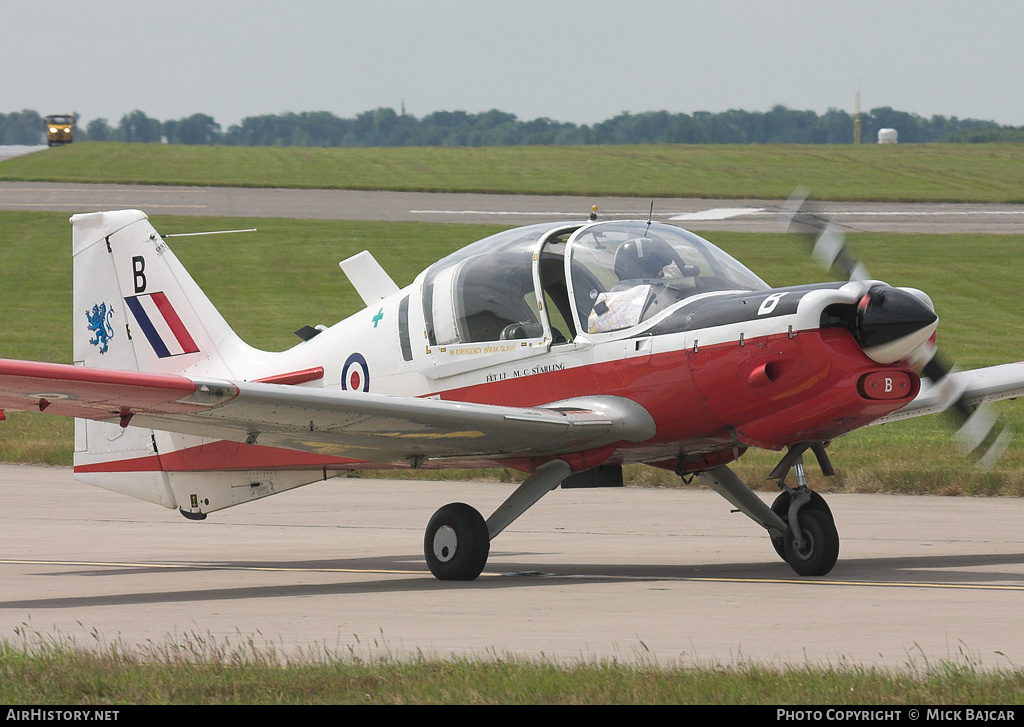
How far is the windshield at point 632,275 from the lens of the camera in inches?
428

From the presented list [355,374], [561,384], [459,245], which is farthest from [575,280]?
[459,245]

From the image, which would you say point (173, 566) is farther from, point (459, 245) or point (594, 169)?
point (594, 169)

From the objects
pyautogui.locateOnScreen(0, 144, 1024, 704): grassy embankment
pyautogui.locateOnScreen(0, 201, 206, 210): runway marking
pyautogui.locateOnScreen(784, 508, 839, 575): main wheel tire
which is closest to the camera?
pyautogui.locateOnScreen(0, 144, 1024, 704): grassy embankment

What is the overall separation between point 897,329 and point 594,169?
59075 mm

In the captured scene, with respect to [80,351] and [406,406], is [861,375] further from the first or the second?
[80,351]

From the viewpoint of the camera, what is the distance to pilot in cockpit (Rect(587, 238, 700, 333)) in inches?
428

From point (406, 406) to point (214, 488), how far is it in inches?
139

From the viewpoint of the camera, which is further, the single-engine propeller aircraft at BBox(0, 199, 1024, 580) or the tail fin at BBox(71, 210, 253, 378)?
the tail fin at BBox(71, 210, 253, 378)

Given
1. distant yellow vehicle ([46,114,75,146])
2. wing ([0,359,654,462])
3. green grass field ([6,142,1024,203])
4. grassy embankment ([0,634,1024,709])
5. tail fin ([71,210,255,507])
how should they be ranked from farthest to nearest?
distant yellow vehicle ([46,114,75,146]), green grass field ([6,142,1024,203]), tail fin ([71,210,255,507]), wing ([0,359,654,462]), grassy embankment ([0,634,1024,709])

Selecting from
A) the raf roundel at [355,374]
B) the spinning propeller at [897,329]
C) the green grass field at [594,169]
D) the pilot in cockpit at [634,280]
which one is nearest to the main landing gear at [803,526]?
the spinning propeller at [897,329]

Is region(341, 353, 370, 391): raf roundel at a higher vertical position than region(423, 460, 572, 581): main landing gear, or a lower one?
higher

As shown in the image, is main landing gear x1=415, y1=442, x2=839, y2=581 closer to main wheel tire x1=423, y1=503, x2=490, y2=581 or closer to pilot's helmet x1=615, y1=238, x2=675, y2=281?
main wheel tire x1=423, y1=503, x2=490, y2=581

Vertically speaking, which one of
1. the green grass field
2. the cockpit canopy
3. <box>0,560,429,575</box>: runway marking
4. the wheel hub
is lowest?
<box>0,560,429,575</box>: runway marking


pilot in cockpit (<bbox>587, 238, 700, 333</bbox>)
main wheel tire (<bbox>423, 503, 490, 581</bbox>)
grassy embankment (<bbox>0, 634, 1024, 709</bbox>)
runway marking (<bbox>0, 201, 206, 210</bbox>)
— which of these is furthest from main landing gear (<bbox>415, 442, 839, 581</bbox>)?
runway marking (<bbox>0, 201, 206, 210</bbox>)
